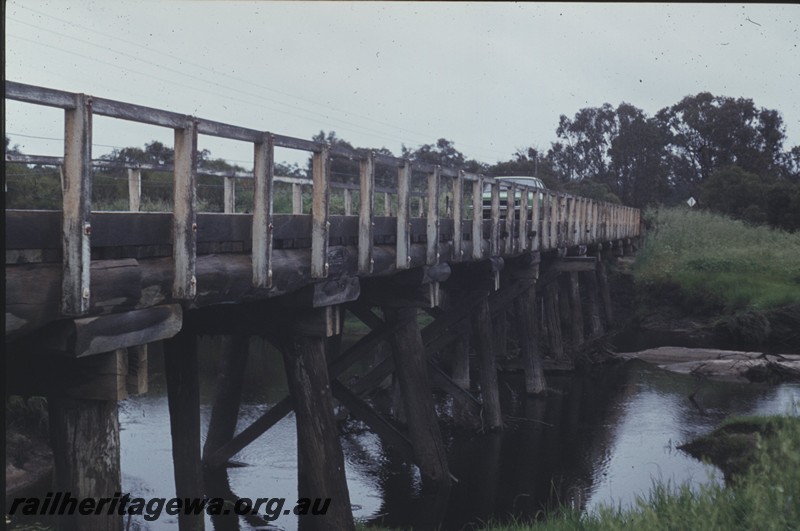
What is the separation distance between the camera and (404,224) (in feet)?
Answer: 31.8

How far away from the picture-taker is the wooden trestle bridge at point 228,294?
15.6ft

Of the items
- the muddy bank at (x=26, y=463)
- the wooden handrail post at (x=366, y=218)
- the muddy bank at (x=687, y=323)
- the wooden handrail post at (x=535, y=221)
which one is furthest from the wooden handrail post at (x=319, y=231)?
the muddy bank at (x=687, y=323)

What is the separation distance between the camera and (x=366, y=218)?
8562mm

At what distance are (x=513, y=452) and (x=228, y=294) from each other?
8265mm

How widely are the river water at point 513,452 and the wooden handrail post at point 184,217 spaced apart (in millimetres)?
3766

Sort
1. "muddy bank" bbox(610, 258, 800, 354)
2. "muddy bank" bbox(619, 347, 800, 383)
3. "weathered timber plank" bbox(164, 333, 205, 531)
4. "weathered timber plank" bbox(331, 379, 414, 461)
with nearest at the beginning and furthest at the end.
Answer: "weathered timber plank" bbox(164, 333, 205, 531) → "weathered timber plank" bbox(331, 379, 414, 461) → "muddy bank" bbox(619, 347, 800, 383) → "muddy bank" bbox(610, 258, 800, 354)

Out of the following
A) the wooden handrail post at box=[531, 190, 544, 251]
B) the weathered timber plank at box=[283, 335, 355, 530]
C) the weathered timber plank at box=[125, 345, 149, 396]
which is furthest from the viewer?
the wooden handrail post at box=[531, 190, 544, 251]

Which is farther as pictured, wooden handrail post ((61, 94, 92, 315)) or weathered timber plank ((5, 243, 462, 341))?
wooden handrail post ((61, 94, 92, 315))

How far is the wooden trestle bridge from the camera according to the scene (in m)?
4.76

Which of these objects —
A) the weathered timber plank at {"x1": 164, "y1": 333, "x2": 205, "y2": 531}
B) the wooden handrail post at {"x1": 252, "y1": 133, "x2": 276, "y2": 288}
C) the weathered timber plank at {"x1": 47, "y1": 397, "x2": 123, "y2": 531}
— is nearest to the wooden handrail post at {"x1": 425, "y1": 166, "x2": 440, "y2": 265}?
the weathered timber plank at {"x1": 164, "y1": 333, "x2": 205, "y2": 531}

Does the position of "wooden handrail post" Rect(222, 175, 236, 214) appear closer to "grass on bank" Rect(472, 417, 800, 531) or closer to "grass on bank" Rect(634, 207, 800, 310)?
"grass on bank" Rect(472, 417, 800, 531)

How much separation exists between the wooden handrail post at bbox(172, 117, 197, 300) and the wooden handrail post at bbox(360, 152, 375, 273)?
2.94 meters

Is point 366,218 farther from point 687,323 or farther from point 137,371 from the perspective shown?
point 687,323

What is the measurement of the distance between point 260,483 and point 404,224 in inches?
157
